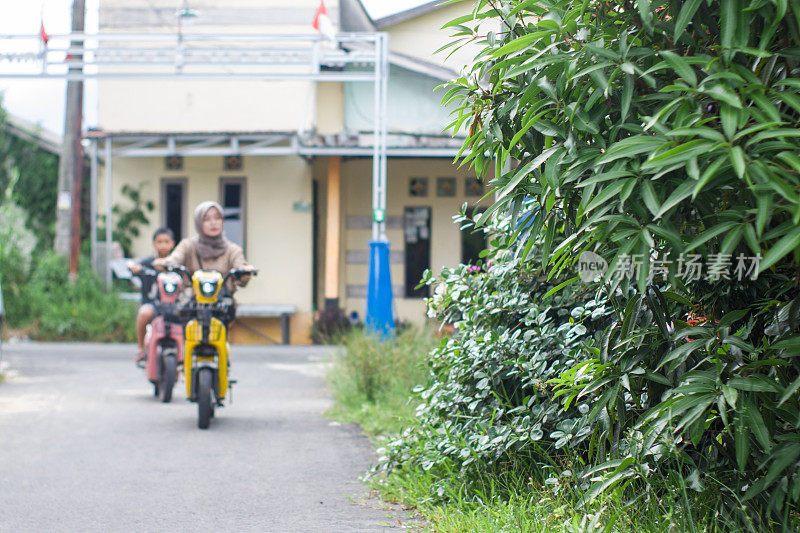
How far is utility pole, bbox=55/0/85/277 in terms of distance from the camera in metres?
17.7

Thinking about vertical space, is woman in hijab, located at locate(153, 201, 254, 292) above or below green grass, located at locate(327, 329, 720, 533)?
above

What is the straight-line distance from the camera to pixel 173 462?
6.13 metres

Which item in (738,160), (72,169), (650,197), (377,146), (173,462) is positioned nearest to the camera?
(738,160)

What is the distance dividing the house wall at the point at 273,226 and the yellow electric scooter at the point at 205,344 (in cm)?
1014

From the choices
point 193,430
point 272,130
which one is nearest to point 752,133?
point 193,430

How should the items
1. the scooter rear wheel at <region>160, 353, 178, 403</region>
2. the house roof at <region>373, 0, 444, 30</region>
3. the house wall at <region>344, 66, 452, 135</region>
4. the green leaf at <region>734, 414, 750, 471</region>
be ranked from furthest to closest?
the house roof at <region>373, 0, 444, 30</region> → the house wall at <region>344, 66, 452, 135</region> → the scooter rear wheel at <region>160, 353, 178, 403</region> → the green leaf at <region>734, 414, 750, 471</region>

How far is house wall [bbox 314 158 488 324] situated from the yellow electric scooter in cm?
1104

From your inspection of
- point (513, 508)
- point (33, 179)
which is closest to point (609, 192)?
point (513, 508)

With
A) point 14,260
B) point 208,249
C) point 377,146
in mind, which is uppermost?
point 377,146

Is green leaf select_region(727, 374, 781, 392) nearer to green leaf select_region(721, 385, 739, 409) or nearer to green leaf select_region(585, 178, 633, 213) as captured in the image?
green leaf select_region(721, 385, 739, 409)

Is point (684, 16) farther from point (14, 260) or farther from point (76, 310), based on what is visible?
point (14, 260)

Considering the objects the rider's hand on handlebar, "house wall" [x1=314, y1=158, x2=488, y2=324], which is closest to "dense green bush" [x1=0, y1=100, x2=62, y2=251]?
"house wall" [x1=314, y1=158, x2=488, y2=324]

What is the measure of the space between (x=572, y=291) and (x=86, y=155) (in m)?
18.4

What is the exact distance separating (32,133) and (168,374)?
49.8 feet
